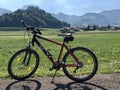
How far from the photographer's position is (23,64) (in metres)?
8.03

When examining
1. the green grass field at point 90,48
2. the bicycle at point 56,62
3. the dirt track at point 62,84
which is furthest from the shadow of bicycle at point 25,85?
the green grass field at point 90,48

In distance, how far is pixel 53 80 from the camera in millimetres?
7449

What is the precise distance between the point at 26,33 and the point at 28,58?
1.94 feet

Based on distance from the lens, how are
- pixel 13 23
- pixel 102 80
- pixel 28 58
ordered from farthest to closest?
1. pixel 13 23
2. pixel 28 58
3. pixel 102 80

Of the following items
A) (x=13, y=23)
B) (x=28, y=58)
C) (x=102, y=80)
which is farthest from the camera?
(x=13, y=23)

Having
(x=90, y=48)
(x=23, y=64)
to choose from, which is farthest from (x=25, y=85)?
(x=90, y=48)

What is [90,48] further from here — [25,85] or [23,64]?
[25,85]

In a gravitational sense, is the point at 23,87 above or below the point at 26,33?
below

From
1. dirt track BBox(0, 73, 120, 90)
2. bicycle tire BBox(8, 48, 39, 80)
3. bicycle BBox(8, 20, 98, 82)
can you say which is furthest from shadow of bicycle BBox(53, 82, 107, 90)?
bicycle tire BBox(8, 48, 39, 80)

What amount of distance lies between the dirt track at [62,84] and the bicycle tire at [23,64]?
0.62 ft

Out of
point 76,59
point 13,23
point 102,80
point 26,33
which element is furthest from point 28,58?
point 13,23

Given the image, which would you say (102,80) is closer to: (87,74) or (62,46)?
(87,74)

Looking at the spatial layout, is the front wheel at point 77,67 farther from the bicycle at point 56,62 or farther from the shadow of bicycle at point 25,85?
the shadow of bicycle at point 25,85

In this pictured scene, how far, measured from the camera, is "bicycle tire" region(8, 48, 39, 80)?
301 inches
